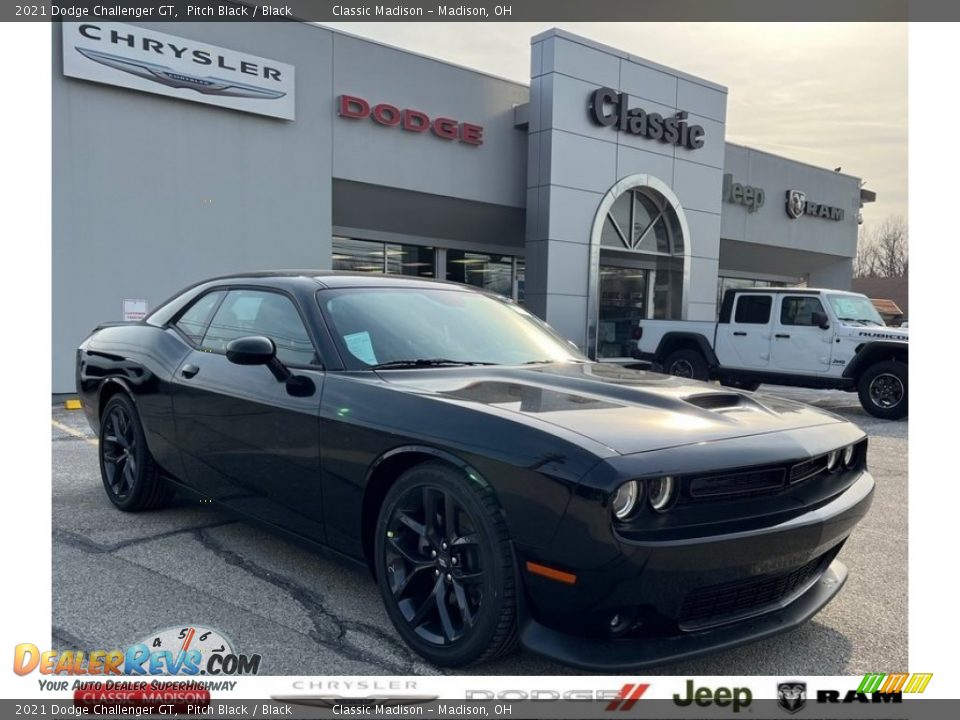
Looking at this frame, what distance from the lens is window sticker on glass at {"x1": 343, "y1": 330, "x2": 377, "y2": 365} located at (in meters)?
3.46

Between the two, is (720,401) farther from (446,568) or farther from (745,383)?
(745,383)

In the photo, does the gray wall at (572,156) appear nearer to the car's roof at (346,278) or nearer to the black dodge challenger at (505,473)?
the car's roof at (346,278)

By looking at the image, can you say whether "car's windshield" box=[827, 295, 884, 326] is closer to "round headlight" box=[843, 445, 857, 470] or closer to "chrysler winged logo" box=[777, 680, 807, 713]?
"round headlight" box=[843, 445, 857, 470]

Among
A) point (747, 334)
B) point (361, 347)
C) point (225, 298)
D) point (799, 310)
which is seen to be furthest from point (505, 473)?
point (747, 334)

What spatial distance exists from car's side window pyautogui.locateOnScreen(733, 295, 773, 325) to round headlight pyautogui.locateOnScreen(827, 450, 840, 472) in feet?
29.1

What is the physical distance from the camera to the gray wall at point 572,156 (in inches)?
569

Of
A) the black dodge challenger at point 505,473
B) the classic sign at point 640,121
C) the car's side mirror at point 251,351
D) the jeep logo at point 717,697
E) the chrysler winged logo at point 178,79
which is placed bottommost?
the jeep logo at point 717,697

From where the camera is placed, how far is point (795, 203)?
23062mm

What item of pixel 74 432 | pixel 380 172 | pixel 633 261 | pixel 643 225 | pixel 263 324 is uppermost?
pixel 380 172

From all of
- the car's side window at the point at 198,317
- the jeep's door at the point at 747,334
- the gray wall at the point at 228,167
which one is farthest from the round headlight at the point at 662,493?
the gray wall at the point at 228,167

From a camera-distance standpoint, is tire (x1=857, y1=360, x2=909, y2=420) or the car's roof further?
tire (x1=857, y1=360, x2=909, y2=420)

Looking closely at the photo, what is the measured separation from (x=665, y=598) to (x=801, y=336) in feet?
31.5

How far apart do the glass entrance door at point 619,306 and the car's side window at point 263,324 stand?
12.7 m

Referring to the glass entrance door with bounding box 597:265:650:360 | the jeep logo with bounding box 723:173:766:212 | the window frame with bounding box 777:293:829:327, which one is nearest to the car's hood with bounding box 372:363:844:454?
the window frame with bounding box 777:293:829:327
